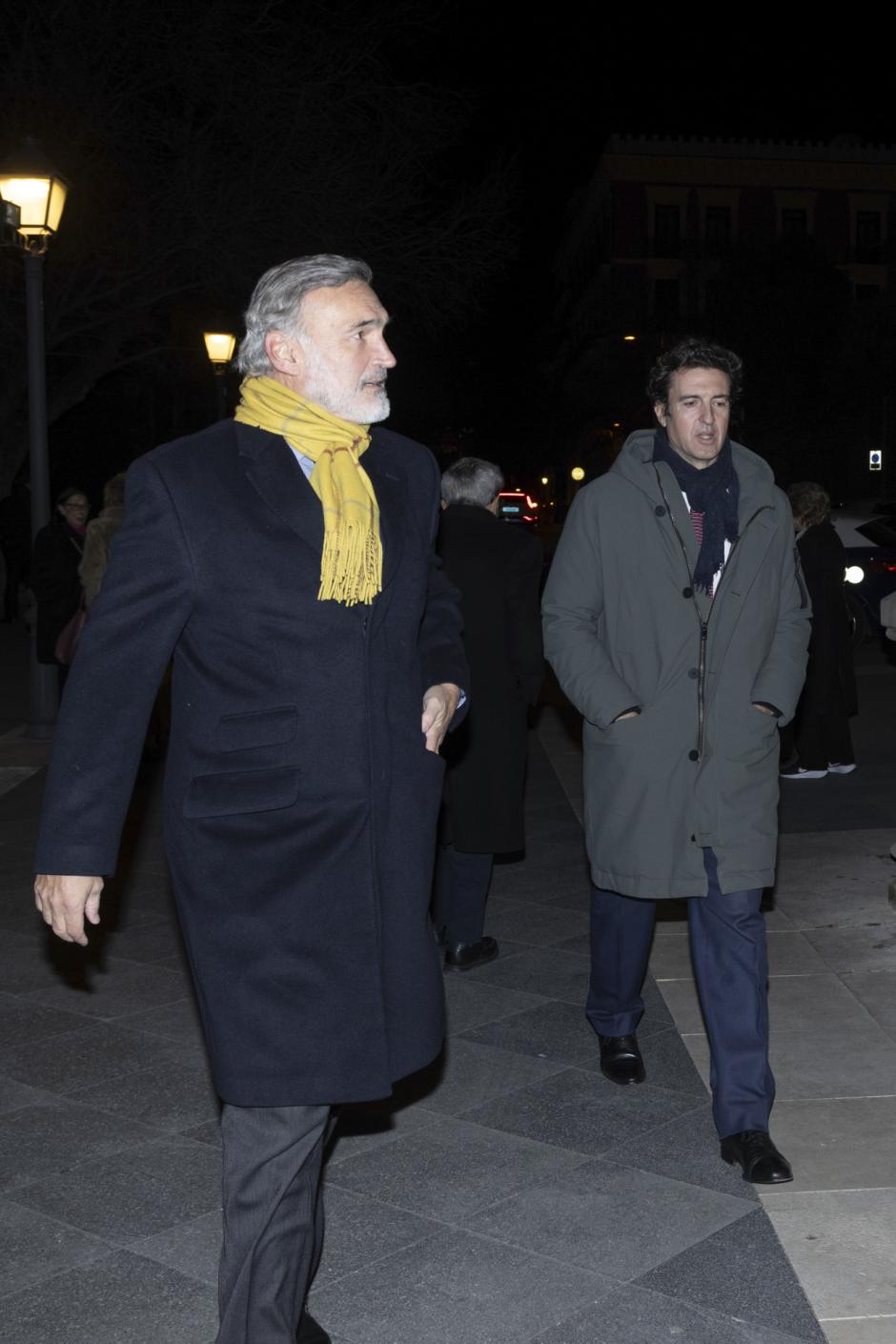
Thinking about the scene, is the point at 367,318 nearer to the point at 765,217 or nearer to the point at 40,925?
the point at 40,925

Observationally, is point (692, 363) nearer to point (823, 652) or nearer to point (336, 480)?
point (336, 480)

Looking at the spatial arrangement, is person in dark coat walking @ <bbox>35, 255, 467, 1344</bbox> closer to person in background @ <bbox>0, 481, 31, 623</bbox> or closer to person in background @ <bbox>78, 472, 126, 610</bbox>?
person in background @ <bbox>78, 472, 126, 610</bbox>

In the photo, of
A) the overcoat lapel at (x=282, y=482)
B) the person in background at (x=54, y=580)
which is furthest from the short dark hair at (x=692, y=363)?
the person in background at (x=54, y=580)

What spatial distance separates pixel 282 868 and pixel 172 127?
63.0 feet

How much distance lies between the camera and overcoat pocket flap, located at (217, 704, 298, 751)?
2828 mm

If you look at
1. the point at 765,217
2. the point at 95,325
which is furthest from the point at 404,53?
the point at 765,217

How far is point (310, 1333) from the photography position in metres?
3.17

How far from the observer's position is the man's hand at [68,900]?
2816mm

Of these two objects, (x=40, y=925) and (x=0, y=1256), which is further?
→ (x=40, y=925)

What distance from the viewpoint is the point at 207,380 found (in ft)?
92.4

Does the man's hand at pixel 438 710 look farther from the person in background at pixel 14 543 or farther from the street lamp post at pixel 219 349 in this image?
the person in background at pixel 14 543

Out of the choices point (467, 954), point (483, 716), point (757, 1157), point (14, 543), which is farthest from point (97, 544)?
point (14, 543)

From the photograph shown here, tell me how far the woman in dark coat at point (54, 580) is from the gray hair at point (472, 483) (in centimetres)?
480

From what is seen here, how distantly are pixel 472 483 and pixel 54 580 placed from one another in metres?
5.14
